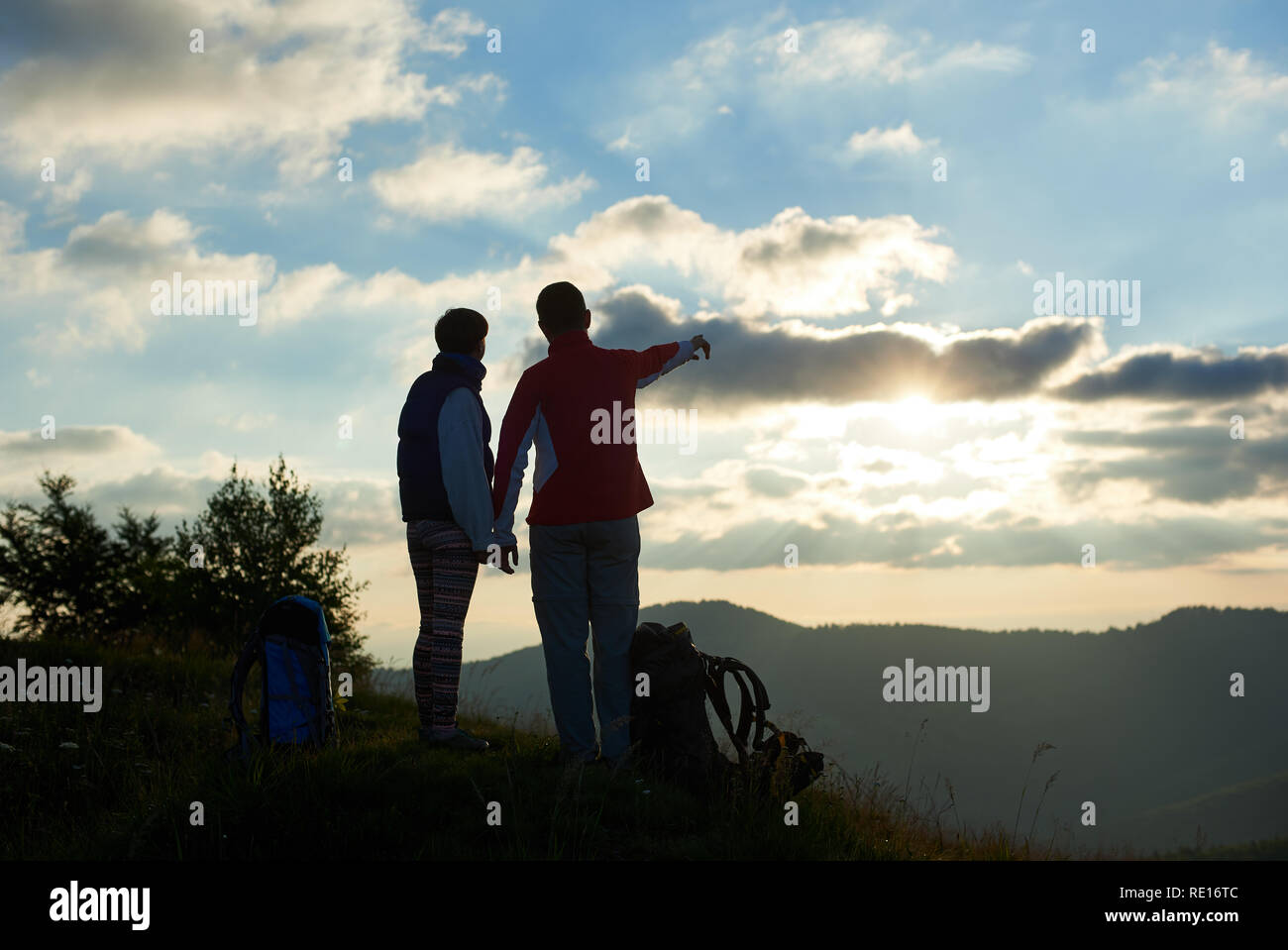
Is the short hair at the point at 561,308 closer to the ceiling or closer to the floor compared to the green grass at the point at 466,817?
closer to the ceiling

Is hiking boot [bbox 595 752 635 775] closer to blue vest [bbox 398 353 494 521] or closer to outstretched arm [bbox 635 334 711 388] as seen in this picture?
blue vest [bbox 398 353 494 521]

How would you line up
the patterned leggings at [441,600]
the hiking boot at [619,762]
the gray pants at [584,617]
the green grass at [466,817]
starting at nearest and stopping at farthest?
the green grass at [466,817], the hiking boot at [619,762], the gray pants at [584,617], the patterned leggings at [441,600]

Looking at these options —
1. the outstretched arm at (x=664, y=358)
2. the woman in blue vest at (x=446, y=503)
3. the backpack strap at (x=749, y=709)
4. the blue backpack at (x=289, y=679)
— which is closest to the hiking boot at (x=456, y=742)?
the woman in blue vest at (x=446, y=503)

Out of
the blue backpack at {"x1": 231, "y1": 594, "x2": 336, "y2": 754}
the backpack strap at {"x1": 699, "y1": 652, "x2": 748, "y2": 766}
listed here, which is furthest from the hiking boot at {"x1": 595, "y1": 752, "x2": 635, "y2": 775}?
the blue backpack at {"x1": 231, "y1": 594, "x2": 336, "y2": 754}

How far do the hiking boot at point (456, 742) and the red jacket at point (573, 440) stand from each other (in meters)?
1.58

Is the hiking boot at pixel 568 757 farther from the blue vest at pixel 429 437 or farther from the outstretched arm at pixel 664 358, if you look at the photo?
the outstretched arm at pixel 664 358

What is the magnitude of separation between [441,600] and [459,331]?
83.8 inches

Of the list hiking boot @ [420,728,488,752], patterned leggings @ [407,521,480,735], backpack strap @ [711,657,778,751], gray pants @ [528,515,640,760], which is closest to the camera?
backpack strap @ [711,657,778,751]

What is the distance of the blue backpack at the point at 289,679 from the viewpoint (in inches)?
257

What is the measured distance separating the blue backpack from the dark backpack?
2328 mm

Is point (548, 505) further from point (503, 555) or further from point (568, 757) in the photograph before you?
point (568, 757)

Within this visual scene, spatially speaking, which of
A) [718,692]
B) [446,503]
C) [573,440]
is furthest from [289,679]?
[718,692]

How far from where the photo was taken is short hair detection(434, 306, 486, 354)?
23.5 ft

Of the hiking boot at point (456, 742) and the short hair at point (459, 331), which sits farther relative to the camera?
the short hair at point (459, 331)
